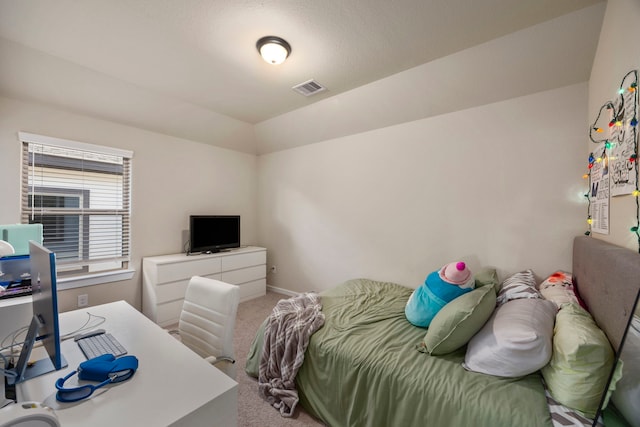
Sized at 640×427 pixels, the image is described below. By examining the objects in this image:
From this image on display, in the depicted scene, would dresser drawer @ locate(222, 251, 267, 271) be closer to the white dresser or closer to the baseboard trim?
the white dresser

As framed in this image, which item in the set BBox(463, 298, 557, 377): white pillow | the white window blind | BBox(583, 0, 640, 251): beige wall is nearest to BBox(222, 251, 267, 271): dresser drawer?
the white window blind

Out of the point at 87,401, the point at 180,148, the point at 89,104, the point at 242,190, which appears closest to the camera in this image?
the point at 87,401

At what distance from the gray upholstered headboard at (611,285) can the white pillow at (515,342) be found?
0.22 metres

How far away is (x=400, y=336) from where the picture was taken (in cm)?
185

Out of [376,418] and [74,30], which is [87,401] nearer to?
[376,418]

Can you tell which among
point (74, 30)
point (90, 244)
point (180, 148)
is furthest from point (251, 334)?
point (74, 30)

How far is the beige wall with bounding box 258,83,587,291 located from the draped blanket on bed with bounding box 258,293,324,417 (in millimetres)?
1537

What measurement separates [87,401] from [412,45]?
2.78 meters

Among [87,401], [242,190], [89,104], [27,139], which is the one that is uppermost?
[89,104]

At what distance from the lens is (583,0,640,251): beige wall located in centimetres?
112

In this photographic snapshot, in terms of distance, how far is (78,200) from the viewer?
114 inches

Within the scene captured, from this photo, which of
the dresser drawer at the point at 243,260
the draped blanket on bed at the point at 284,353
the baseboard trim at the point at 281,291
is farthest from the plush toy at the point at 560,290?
the dresser drawer at the point at 243,260

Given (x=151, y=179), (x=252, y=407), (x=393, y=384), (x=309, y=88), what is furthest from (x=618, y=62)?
(x=151, y=179)

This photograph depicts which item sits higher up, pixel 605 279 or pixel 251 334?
pixel 605 279
